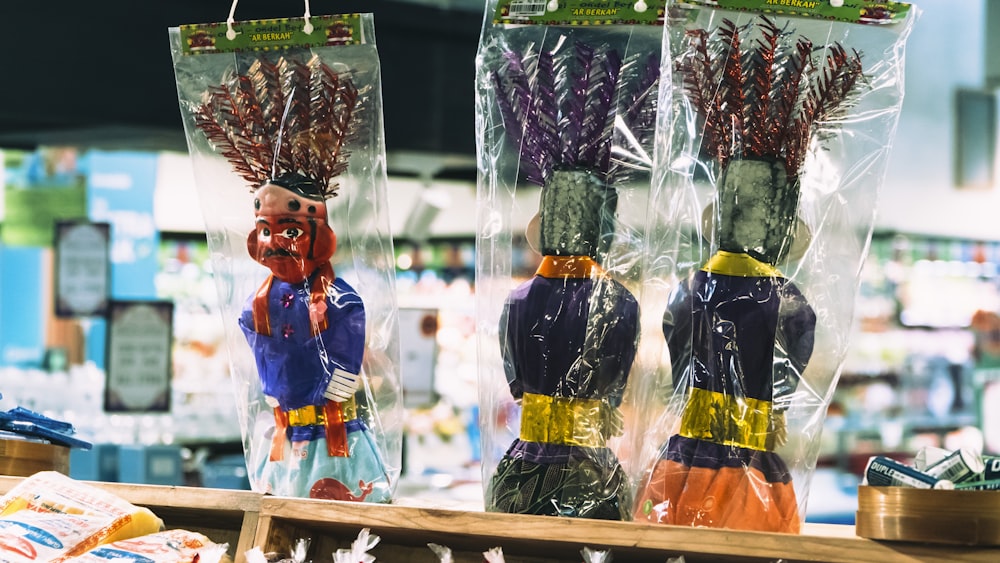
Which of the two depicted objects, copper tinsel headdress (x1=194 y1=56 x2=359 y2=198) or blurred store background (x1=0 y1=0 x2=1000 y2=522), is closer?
copper tinsel headdress (x1=194 y1=56 x2=359 y2=198)

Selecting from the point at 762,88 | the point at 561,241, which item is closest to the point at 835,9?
the point at 762,88

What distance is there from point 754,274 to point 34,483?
0.93 metres

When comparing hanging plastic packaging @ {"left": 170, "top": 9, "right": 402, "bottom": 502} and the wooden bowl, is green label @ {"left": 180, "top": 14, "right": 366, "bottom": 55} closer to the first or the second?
hanging plastic packaging @ {"left": 170, "top": 9, "right": 402, "bottom": 502}

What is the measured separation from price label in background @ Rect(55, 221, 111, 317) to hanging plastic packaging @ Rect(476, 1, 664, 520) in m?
2.99

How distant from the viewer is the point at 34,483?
1.33 metres

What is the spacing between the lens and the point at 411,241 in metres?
4.21

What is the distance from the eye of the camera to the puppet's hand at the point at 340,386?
4.54ft

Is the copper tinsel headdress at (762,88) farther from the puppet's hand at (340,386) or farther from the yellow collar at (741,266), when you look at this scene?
the puppet's hand at (340,386)

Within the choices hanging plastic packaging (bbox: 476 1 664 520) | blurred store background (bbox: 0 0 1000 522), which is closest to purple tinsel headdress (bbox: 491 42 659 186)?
hanging plastic packaging (bbox: 476 1 664 520)

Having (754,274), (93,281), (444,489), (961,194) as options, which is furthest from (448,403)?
(754,274)

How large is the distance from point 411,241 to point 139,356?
1122mm

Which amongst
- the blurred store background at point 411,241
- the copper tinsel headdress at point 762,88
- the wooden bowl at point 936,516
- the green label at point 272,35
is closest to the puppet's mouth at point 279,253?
the green label at point 272,35

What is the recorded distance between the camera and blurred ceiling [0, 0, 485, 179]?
3475 millimetres

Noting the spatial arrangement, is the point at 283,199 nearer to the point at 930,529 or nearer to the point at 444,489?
the point at 930,529
